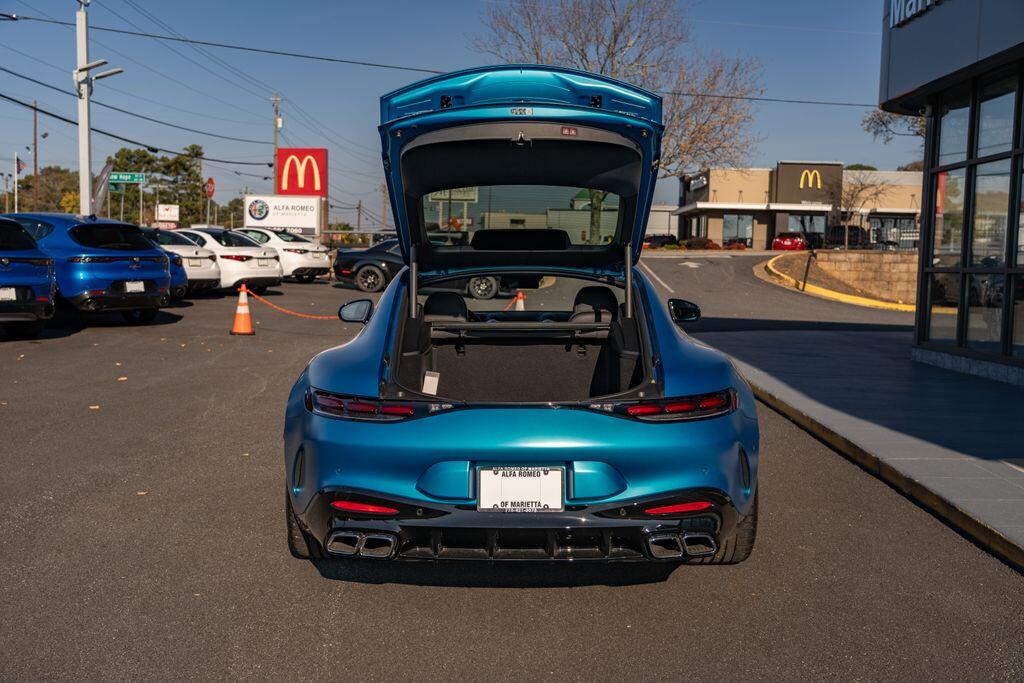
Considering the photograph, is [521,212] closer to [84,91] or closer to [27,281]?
[27,281]

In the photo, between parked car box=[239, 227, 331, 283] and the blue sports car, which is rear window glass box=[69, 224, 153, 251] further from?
parked car box=[239, 227, 331, 283]

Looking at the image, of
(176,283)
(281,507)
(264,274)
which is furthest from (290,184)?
(281,507)

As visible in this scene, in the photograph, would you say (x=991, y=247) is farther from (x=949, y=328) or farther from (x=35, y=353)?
(x=35, y=353)

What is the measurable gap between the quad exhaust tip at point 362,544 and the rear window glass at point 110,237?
1197 centimetres

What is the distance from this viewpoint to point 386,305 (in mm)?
4512

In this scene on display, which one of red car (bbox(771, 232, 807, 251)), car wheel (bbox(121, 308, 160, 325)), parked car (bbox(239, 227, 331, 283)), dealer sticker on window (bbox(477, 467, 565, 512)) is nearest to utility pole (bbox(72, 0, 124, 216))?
parked car (bbox(239, 227, 331, 283))

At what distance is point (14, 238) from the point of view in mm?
12117

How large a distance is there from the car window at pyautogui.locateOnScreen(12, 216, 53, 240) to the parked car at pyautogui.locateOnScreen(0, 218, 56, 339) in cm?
142

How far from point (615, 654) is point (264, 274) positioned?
63.4 ft

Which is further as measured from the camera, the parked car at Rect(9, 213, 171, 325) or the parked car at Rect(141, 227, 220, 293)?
the parked car at Rect(141, 227, 220, 293)

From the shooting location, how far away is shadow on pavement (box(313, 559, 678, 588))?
4008 millimetres

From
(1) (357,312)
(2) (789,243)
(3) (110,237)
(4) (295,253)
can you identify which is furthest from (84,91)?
(2) (789,243)

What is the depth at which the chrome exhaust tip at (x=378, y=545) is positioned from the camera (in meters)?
3.43

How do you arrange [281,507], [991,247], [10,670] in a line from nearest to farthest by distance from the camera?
[10,670] < [281,507] < [991,247]
